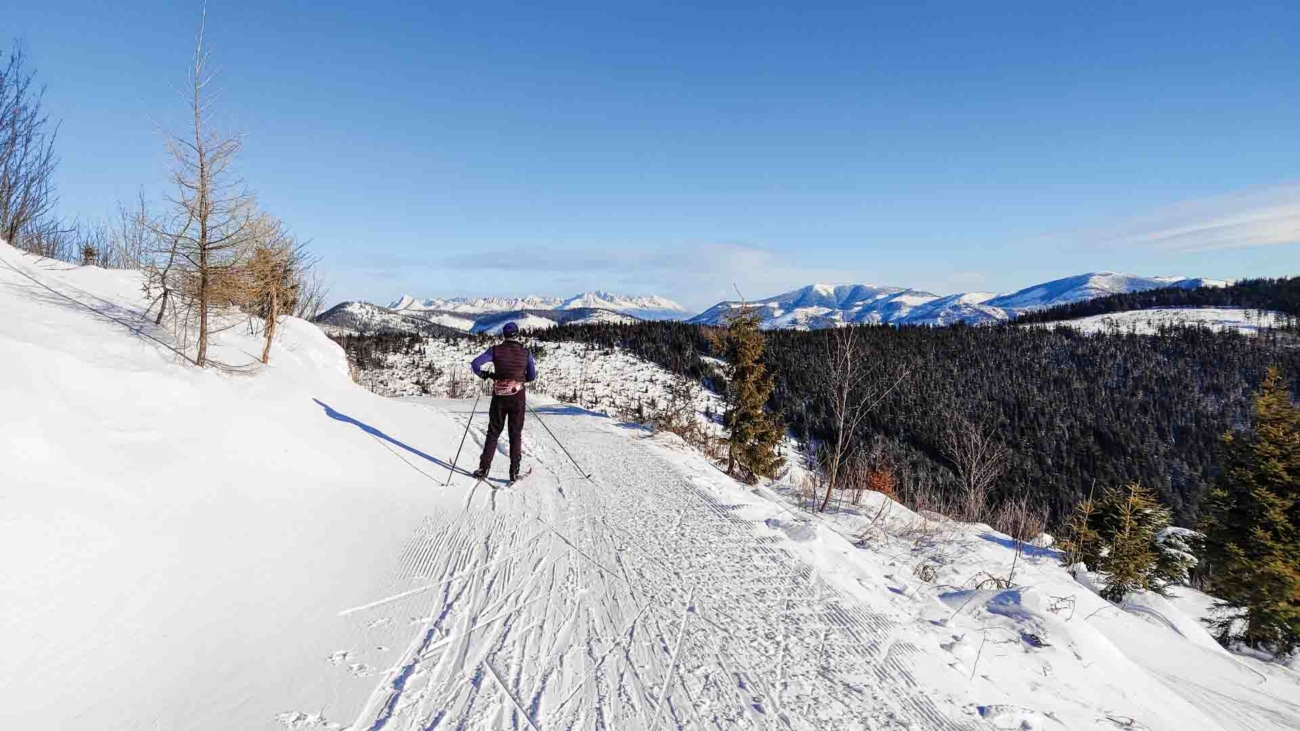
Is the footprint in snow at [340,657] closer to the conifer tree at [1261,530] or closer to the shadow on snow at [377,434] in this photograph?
the shadow on snow at [377,434]

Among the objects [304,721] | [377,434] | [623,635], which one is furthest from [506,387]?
[304,721]

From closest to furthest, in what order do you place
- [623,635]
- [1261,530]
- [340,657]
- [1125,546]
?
[340,657]
[623,635]
[1125,546]
[1261,530]

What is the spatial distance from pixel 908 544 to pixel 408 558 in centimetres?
635

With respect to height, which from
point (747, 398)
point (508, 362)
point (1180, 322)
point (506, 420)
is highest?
point (1180, 322)

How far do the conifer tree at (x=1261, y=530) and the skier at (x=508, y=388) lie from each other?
58.7ft

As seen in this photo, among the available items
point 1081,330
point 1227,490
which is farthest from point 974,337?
point 1227,490

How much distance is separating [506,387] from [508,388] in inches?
1.3

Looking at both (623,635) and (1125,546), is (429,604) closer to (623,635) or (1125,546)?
(623,635)

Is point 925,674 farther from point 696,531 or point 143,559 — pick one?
point 143,559

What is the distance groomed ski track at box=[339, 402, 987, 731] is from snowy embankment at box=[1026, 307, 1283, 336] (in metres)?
223

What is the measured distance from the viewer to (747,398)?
1869 centimetres

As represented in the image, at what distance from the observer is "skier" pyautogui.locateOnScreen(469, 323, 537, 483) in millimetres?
8133

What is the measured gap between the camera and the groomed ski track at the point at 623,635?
290 centimetres

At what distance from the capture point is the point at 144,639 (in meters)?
3.01
